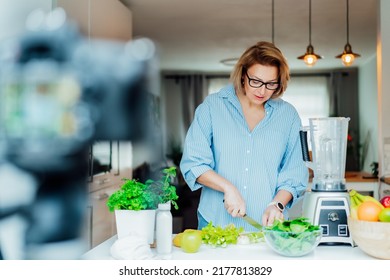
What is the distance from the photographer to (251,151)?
1752 millimetres

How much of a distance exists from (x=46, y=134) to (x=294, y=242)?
2061mm

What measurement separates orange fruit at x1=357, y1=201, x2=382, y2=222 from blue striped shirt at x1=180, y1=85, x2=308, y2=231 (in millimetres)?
481

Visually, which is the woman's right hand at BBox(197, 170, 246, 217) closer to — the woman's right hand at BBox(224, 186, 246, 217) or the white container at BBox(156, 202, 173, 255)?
the woman's right hand at BBox(224, 186, 246, 217)

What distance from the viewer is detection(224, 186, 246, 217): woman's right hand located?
5.00 ft

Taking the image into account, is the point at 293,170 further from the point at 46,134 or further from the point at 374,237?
the point at 46,134

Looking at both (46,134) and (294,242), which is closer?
(294,242)

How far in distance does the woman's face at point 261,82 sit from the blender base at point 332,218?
1.43 feet

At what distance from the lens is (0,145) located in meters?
2.64

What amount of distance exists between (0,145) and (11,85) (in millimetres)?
326

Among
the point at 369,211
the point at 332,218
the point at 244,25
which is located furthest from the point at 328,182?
the point at 244,25

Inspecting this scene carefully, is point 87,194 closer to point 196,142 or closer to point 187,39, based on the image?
point 196,142

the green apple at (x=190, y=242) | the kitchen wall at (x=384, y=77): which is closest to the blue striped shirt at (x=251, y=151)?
the green apple at (x=190, y=242)

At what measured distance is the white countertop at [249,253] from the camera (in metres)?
1.26

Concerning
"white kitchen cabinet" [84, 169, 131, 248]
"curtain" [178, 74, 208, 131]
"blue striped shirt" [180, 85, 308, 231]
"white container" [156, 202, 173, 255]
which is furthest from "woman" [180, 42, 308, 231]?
"curtain" [178, 74, 208, 131]
